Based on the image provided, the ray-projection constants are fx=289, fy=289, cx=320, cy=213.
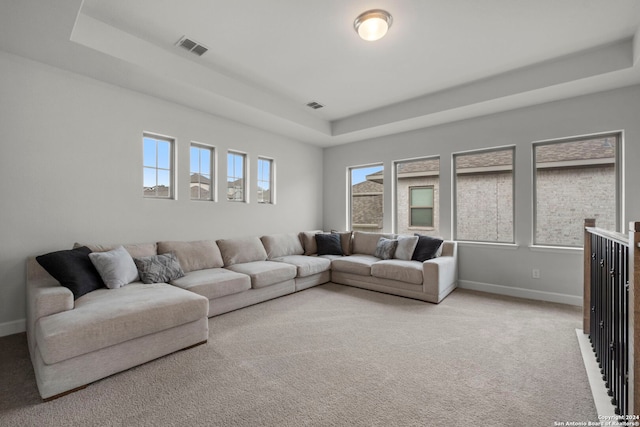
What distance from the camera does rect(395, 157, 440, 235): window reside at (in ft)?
17.0

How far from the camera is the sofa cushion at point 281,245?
4906 millimetres

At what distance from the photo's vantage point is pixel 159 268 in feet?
10.8

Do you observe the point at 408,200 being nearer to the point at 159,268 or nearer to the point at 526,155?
the point at 526,155

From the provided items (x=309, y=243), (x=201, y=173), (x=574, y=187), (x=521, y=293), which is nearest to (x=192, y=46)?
(x=201, y=173)

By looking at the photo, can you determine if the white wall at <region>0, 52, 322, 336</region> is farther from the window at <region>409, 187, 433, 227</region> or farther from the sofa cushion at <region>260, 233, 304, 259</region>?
the window at <region>409, 187, 433, 227</region>

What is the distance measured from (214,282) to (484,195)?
4209mm

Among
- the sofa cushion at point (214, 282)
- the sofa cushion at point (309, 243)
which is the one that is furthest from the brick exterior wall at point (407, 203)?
the sofa cushion at point (214, 282)

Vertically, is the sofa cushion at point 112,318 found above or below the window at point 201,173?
below

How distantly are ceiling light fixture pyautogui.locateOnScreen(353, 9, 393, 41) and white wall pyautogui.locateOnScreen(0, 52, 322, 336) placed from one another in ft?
9.07

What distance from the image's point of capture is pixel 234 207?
15.9 ft

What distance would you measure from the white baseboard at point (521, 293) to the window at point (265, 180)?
3.68 m

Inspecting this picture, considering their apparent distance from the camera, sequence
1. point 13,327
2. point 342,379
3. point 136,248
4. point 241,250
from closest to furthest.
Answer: point 342,379 < point 13,327 < point 136,248 < point 241,250

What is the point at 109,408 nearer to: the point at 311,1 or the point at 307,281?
the point at 307,281

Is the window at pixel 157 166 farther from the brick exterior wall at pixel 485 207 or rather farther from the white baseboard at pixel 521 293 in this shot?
the white baseboard at pixel 521 293
